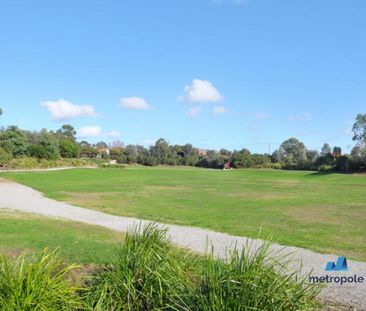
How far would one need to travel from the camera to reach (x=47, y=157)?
72312 mm

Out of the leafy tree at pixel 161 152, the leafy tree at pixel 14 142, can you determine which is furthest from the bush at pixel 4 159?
the leafy tree at pixel 161 152

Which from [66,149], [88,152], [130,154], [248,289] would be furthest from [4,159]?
[248,289]

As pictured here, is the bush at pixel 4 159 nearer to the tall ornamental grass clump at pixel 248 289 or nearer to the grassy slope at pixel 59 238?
the grassy slope at pixel 59 238

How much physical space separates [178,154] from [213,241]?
100743 mm

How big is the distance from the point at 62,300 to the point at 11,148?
72.8 m

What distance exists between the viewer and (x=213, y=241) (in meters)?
10.2

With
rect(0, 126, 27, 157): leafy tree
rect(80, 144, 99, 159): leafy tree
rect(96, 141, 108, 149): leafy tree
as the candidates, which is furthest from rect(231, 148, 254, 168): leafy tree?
rect(96, 141, 108, 149): leafy tree

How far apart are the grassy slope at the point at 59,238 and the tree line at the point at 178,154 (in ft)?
165

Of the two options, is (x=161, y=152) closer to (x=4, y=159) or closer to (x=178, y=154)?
(x=178, y=154)

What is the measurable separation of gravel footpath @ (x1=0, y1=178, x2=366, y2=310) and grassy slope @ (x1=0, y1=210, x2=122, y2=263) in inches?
29.6

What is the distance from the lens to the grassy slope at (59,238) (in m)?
8.06

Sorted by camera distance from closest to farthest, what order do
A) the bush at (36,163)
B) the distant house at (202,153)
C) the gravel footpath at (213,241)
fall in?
the gravel footpath at (213,241), the bush at (36,163), the distant house at (202,153)

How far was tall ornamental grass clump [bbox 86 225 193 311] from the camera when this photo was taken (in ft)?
12.0

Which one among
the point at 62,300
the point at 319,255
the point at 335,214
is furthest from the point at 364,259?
the point at 335,214
